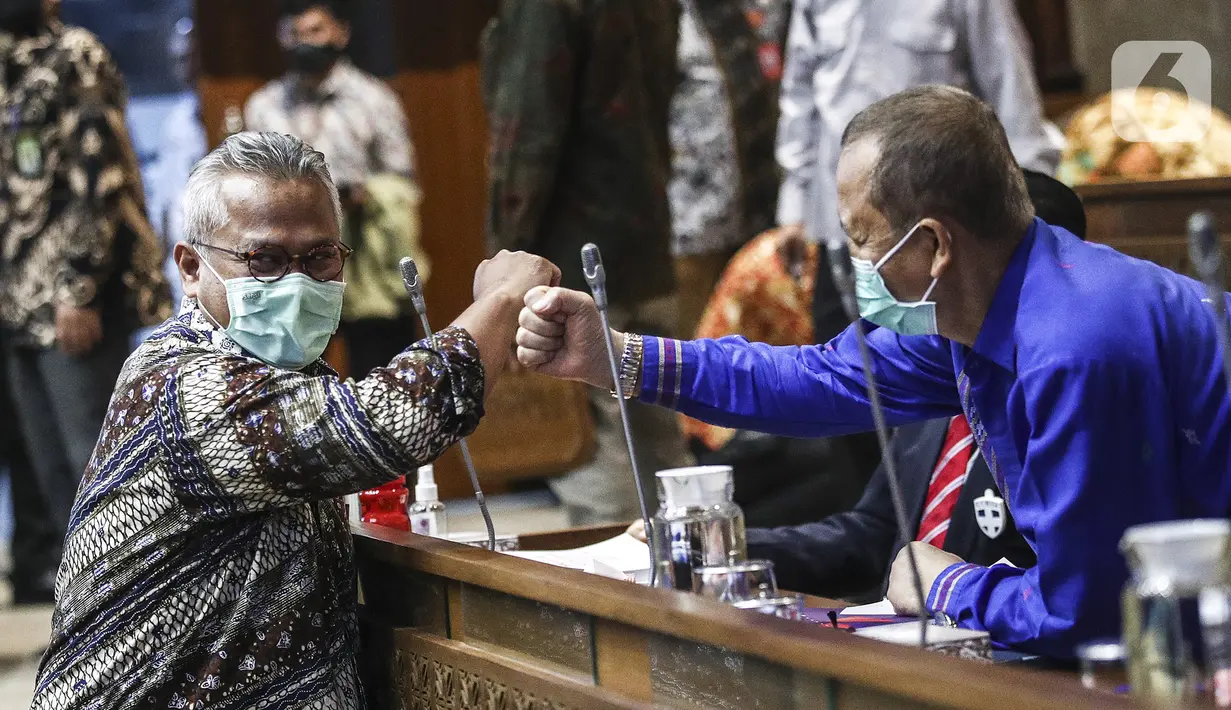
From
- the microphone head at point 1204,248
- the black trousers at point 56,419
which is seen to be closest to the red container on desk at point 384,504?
the microphone head at point 1204,248

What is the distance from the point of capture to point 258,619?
6.53ft

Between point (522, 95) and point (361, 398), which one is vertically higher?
Result: point (522, 95)

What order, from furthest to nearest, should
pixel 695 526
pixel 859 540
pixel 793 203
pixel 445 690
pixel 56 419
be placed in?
pixel 56 419, pixel 793 203, pixel 859 540, pixel 445 690, pixel 695 526

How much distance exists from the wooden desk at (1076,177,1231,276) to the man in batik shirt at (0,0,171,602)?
9.11 feet

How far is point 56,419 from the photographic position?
511 cm

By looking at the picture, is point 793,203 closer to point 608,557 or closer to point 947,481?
point 947,481

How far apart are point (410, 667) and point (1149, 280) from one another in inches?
42.2

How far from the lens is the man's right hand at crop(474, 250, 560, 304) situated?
84.9 inches

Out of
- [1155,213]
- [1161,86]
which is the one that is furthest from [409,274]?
[1161,86]

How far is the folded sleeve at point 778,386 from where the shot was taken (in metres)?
2.27

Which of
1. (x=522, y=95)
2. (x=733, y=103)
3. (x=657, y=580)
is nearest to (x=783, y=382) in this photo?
(x=657, y=580)

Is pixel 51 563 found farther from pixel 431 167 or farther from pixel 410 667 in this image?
pixel 410 667

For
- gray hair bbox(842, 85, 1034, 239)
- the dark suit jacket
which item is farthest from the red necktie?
gray hair bbox(842, 85, 1034, 239)

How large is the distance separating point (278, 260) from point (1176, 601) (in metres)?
1.26
